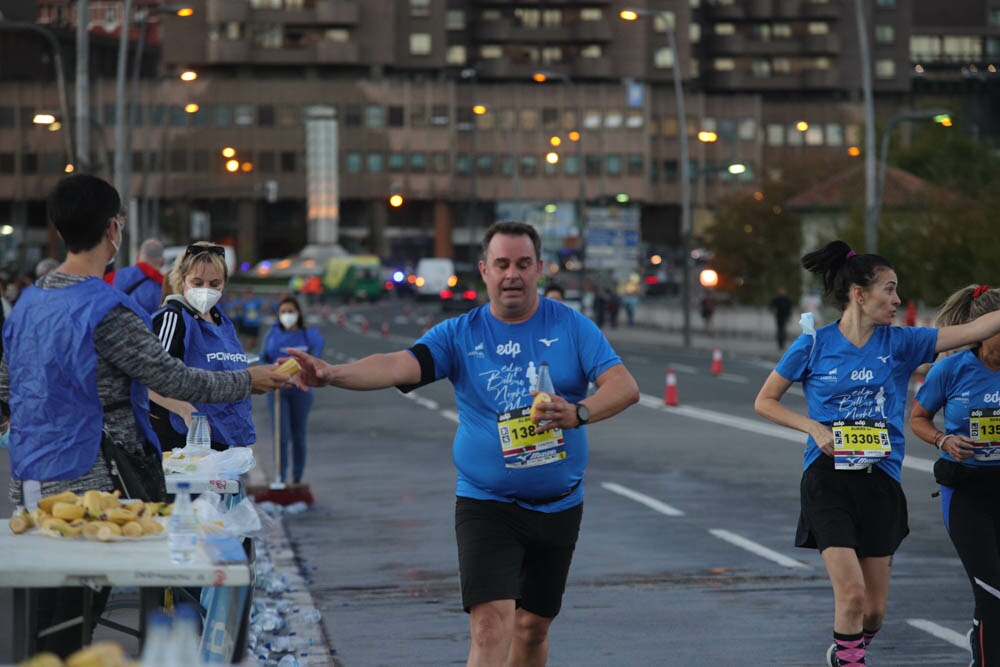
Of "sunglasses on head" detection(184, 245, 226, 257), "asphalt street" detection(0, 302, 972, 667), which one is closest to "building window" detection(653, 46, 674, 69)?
"asphalt street" detection(0, 302, 972, 667)

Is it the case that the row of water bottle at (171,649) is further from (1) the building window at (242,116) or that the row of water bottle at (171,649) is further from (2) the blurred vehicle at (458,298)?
(1) the building window at (242,116)

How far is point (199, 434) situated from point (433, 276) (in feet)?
323

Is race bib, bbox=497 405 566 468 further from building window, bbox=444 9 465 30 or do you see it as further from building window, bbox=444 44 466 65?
building window, bbox=444 9 465 30

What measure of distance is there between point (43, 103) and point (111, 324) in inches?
5099

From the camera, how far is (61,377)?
6.53m

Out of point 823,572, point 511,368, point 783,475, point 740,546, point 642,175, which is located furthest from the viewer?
point 642,175

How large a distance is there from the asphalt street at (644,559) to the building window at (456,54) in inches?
4644

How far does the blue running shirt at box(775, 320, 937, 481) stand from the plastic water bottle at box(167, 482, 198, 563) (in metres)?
3.31

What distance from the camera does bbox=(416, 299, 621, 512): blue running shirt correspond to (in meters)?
7.00

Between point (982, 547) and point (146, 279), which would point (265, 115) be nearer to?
point (146, 279)

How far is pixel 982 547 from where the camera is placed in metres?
8.20

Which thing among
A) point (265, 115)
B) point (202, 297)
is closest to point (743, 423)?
point (202, 297)

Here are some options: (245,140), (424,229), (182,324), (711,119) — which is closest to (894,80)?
(711,119)

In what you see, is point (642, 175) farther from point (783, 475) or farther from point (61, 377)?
point (61, 377)
